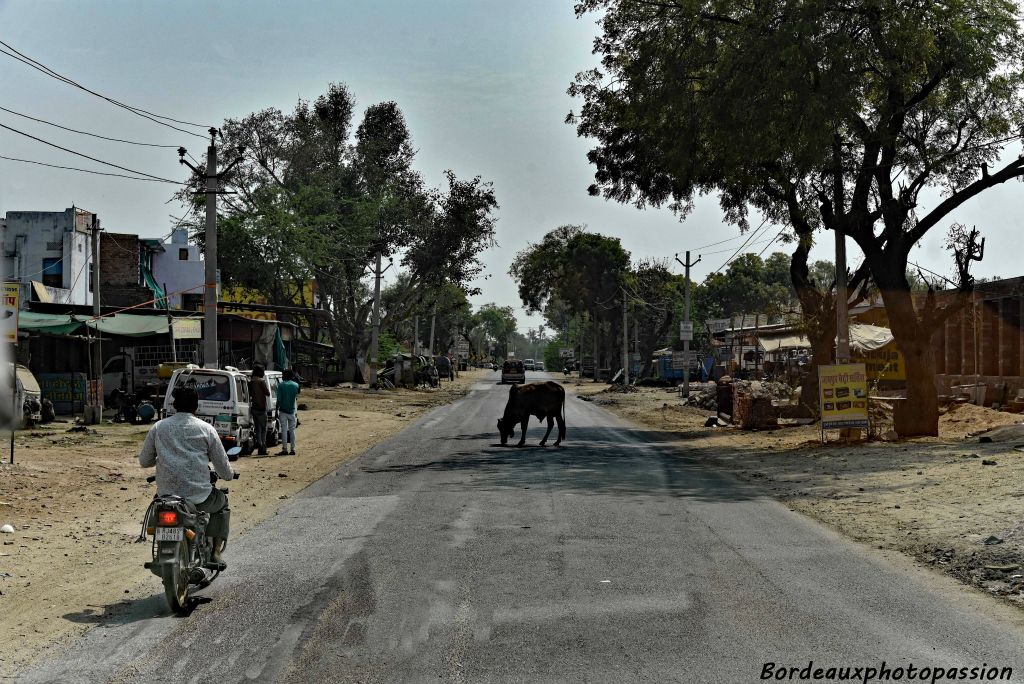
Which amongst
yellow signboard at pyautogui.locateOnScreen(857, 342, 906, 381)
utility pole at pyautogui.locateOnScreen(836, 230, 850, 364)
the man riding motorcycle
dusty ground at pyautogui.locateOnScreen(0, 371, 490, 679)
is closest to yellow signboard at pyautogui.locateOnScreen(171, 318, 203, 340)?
dusty ground at pyautogui.locateOnScreen(0, 371, 490, 679)

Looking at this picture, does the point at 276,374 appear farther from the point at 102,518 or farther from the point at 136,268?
the point at 136,268

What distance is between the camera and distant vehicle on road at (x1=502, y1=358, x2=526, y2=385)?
76.7 metres

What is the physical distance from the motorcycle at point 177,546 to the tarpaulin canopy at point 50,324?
861 inches

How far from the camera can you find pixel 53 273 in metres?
53.5

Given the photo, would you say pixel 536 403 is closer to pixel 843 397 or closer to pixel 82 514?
pixel 843 397

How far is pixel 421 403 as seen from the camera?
156 feet

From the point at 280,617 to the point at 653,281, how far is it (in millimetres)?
78933

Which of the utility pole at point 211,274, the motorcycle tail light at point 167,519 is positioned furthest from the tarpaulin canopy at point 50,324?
the motorcycle tail light at point 167,519

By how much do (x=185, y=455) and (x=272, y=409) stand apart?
1454cm

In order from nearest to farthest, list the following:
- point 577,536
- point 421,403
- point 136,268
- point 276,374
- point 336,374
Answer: point 577,536
point 276,374
point 421,403
point 136,268
point 336,374

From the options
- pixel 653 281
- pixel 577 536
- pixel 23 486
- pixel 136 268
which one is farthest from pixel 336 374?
pixel 577 536

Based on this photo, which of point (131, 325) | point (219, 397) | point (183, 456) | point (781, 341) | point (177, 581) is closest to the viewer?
point (177, 581)

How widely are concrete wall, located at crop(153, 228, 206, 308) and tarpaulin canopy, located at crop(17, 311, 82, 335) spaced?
38.3 metres

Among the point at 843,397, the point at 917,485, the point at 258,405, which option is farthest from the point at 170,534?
the point at 843,397
